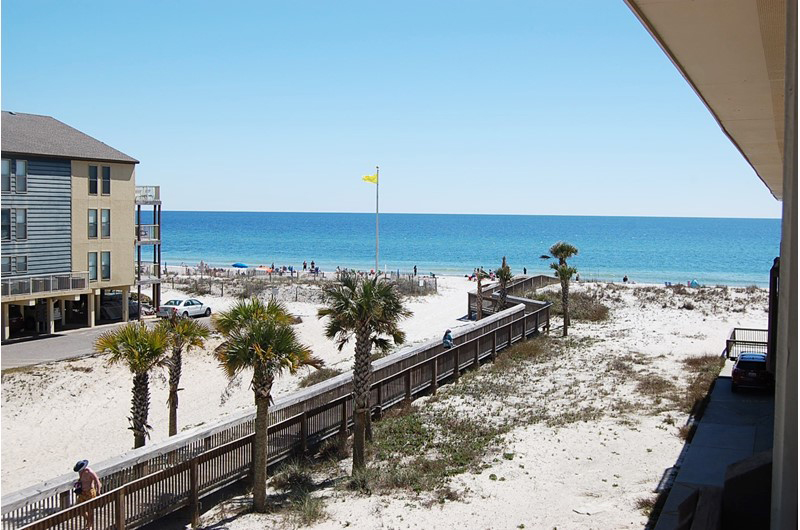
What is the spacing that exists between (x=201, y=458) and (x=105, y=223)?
27.5 m

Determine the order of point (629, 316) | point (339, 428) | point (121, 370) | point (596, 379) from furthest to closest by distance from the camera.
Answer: point (629, 316) < point (121, 370) < point (596, 379) < point (339, 428)

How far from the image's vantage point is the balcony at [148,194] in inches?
1658

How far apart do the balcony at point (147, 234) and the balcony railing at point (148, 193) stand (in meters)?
1.55

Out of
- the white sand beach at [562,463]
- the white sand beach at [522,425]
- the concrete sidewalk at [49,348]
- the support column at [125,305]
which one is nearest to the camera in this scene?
the white sand beach at [562,463]

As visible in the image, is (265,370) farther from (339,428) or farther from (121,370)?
(121,370)

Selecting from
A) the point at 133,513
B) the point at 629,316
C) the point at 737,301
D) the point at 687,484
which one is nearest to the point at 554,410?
the point at 687,484

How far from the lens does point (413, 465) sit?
1662 cm

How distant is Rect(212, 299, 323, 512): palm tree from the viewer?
574 inches

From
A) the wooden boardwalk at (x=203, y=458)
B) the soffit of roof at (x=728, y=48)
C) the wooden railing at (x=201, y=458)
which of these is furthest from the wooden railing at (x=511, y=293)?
the soffit of roof at (x=728, y=48)

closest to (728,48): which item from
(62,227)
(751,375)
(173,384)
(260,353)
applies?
(260,353)

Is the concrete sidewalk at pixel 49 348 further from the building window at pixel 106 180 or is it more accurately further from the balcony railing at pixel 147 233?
the building window at pixel 106 180

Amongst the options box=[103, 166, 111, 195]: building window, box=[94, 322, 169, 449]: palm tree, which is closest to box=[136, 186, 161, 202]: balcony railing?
box=[103, 166, 111, 195]: building window

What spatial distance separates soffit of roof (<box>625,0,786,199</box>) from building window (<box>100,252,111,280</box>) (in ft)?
112

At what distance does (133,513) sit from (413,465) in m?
6.06
